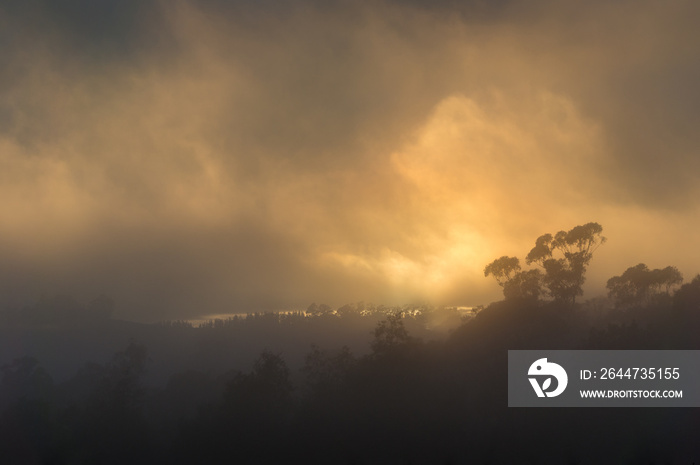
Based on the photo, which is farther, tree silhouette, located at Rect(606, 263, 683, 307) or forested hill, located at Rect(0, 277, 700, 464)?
tree silhouette, located at Rect(606, 263, 683, 307)

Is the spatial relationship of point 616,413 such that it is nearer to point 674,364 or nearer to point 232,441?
point 674,364

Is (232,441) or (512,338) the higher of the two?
(512,338)

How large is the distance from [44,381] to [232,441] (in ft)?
306

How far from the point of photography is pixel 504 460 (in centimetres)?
9438

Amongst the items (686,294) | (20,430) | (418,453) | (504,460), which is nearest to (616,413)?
(504,460)
